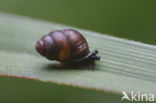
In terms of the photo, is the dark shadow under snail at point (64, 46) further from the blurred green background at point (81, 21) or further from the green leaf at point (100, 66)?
the blurred green background at point (81, 21)

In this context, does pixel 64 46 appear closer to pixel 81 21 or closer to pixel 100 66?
pixel 100 66

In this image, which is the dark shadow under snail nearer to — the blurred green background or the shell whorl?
the shell whorl

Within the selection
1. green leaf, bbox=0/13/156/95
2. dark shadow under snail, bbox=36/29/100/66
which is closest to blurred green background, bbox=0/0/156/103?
green leaf, bbox=0/13/156/95

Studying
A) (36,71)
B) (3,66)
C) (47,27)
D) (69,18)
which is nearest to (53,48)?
(36,71)

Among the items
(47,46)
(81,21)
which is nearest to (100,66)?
(47,46)

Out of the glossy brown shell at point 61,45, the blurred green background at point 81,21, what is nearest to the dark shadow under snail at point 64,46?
the glossy brown shell at point 61,45

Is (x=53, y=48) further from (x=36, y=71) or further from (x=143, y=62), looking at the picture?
(x=143, y=62)
